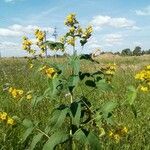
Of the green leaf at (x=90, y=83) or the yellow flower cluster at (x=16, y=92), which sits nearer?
the green leaf at (x=90, y=83)

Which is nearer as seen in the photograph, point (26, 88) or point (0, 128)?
point (0, 128)

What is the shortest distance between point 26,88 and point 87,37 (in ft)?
16.0

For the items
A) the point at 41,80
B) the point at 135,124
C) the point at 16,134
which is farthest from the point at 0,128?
the point at 41,80

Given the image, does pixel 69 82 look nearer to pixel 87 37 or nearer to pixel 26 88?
pixel 87 37

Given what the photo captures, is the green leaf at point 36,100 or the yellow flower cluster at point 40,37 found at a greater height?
the yellow flower cluster at point 40,37

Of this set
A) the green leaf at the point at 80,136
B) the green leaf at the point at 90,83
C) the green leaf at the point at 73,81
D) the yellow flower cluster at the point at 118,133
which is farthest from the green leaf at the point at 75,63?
the yellow flower cluster at the point at 118,133

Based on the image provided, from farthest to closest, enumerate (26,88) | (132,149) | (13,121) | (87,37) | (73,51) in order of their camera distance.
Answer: (26,88), (132,149), (13,121), (87,37), (73,51)

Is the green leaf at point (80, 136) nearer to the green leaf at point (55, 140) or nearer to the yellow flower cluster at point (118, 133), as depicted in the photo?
the green leaf at point (55, 140)

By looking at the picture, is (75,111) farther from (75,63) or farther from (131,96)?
(131,96)

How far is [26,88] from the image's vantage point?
8078mm

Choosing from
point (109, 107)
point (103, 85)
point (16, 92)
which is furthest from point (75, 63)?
point (16, 92)

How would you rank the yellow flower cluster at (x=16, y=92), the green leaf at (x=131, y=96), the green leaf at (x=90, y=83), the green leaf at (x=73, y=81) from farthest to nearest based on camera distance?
the yellow flower cluster at (x=16, y=92) → the green leaf at (x=90, y=83) → the green leaf at (x=73, y=81) → the green leaf at (x=131, y=96)

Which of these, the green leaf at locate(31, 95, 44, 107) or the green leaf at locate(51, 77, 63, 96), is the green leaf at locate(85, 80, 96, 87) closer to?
the green leaf at locate(51, 77, 63, 96)

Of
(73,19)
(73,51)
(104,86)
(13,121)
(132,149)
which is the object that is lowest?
(132,149)
